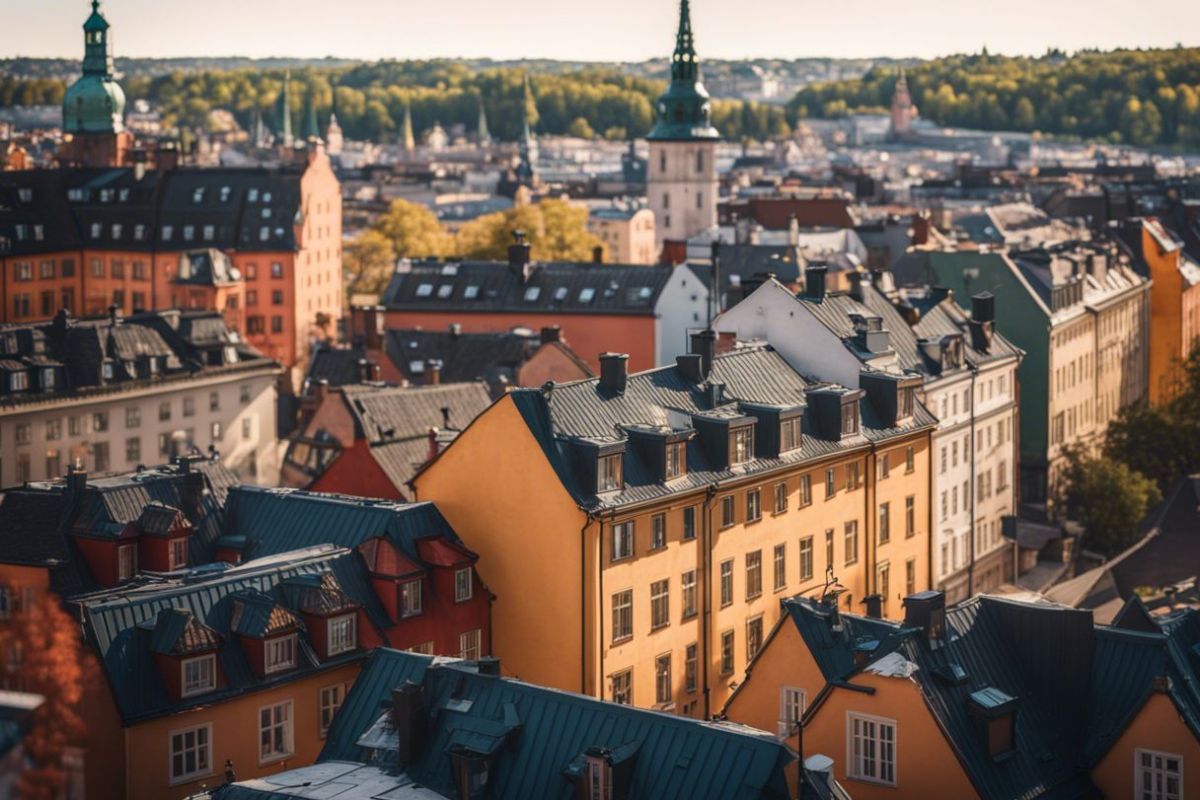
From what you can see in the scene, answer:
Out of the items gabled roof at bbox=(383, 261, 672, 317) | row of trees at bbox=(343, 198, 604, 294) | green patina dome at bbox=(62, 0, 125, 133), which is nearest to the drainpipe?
gabled roof at bbox=(383, 261, 672, 317)

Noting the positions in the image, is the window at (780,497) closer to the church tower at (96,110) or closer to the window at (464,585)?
the window at (464,585)

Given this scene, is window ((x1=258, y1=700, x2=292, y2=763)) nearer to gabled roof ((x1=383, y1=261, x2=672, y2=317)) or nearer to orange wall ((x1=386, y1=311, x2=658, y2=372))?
orange wall ((x1=386, y1=311, x2=658, y2=372))

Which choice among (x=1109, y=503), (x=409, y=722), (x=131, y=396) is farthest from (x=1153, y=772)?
(x=131, y=396)

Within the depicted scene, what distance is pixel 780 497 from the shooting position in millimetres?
55781

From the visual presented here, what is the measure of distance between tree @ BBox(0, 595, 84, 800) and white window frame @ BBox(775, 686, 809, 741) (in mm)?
21378

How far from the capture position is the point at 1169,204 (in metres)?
148

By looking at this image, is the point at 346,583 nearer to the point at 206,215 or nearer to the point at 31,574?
the point at 31,574

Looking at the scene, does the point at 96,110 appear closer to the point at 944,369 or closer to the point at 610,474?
the point at 944,369

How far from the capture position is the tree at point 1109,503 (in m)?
86.3

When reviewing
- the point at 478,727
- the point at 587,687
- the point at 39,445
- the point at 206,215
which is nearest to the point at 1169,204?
the point at 206,215

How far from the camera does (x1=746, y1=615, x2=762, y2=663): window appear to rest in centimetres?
5481

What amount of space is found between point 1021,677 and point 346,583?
51.4ft

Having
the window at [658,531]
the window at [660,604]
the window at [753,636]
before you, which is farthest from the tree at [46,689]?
the window at [753,636]

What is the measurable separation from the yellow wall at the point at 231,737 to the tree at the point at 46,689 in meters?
19.6
